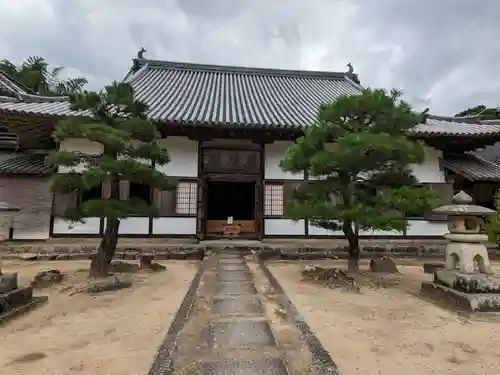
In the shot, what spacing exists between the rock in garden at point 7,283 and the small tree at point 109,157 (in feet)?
5.97

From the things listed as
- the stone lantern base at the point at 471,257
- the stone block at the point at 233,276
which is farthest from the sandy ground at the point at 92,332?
the stone lantern base at the point at 471,257

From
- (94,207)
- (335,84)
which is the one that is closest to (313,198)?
(94,207)

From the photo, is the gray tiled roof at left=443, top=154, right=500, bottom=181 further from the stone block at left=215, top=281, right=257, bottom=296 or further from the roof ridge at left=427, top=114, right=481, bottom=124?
the stone block at left=215, top=281, right=257, bottom=296

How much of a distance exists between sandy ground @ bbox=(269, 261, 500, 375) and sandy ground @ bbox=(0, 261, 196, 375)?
191 centimetres

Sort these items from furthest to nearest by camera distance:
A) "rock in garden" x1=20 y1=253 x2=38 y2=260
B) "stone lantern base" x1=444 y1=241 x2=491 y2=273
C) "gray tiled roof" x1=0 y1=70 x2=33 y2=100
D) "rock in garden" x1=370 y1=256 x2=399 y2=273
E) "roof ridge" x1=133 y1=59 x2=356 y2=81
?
1. "roof ridge" x1=133 y1=59 x2=356 y2=81
2. "gray tiled roof" x1=0 y1=70 x2=33 y2=100
3. "rock in garden" x1=20 y1=253 x2=38 y2=260
4. "rock in garden" x1=370 y1=256 x2=399 y2=273
5. "stone lantern base" x1=444 y1=241 x2=491 y2=273

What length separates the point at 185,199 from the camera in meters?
11.0

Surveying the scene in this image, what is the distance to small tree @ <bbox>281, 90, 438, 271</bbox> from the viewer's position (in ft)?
20.8

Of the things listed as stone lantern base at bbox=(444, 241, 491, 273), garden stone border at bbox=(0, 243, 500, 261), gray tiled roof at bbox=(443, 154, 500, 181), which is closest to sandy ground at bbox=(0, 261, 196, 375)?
garden stone border at bbox=(0, 243, 500, 261)

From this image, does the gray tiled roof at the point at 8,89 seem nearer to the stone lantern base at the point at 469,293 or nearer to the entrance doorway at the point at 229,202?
the entrance doorway at the point at 229,202

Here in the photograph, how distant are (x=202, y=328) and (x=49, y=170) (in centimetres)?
892

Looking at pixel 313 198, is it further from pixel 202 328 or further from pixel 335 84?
pixel 335 84

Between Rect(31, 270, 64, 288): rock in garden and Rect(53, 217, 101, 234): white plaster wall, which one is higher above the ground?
Rect(53, 217, 101, 234): white plaster wall

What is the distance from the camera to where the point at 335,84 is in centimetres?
1892

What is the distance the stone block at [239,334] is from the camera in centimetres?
369
